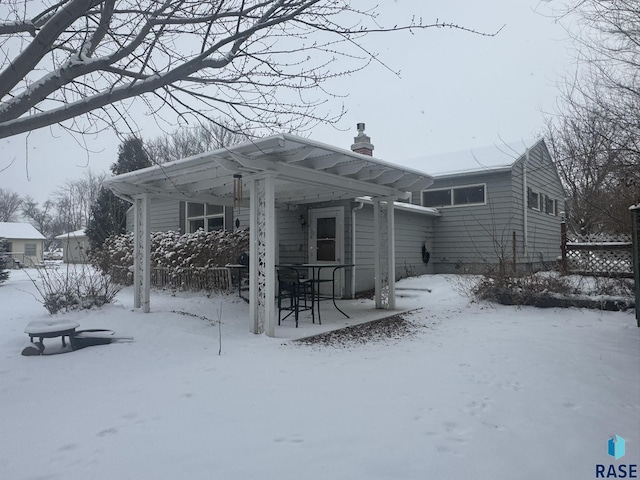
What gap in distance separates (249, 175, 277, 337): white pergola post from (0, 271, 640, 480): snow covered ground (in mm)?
308

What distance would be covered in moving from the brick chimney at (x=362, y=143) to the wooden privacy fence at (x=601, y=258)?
4.51 metres

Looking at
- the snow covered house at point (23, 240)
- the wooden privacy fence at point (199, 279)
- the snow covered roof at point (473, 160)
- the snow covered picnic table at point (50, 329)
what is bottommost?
the snow covered picnic table at point (50, 329)

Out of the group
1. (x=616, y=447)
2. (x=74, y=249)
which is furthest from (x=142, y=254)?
(x=74, y=249)

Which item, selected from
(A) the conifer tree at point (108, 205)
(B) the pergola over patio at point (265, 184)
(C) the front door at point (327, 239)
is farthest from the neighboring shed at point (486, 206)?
(A) the conifer tree at point (108, 205)

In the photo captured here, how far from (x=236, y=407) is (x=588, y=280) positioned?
729cm

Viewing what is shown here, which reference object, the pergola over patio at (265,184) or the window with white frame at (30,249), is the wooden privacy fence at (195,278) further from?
the window with white frame at (30,249)

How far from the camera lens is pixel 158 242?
35.9 feet

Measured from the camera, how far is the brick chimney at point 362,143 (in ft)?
27.2

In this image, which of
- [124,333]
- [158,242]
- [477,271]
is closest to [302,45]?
[124,333]

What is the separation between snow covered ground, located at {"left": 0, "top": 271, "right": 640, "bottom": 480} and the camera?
220cm

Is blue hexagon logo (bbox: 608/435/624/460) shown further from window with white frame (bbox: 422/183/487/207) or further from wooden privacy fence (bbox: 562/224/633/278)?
window with white frame (bbox: 422/183/487/207)

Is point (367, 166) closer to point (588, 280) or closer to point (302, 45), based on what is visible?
point (302, 45)

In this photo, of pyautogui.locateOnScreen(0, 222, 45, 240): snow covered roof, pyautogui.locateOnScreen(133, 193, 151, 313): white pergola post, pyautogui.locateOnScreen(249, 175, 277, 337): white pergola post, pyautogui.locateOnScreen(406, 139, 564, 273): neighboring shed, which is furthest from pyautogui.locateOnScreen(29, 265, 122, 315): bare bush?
pyautogui.locateOnScreen(0, 222, 45, 240): snow covered roof

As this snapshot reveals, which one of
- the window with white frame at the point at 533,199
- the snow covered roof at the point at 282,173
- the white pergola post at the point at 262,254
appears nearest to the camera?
the snow covered roof at the point at 282,173
